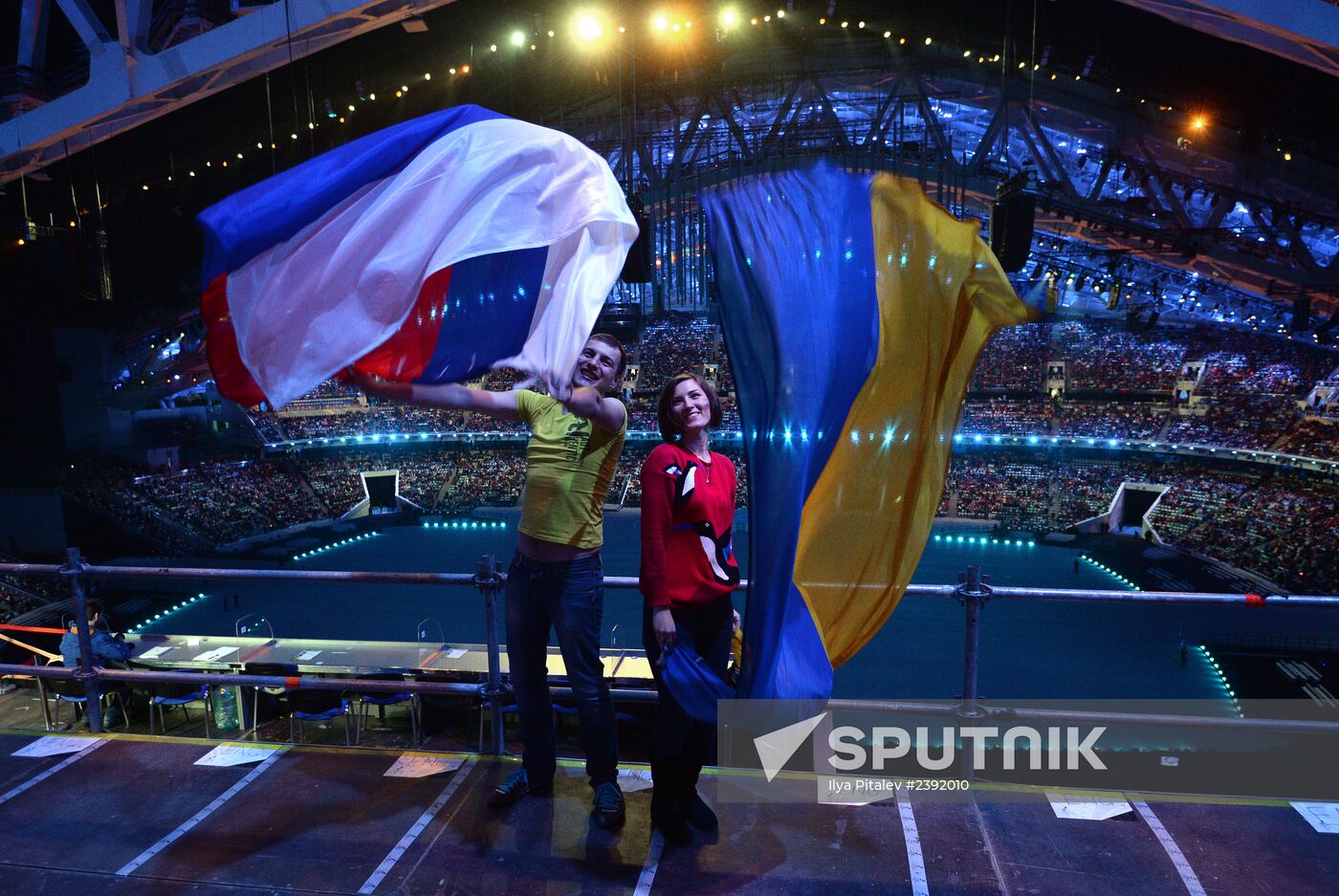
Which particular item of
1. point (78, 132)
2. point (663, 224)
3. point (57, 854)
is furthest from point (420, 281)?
point (663, 224)

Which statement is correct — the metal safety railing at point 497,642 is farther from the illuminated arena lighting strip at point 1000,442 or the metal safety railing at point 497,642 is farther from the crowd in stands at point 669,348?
the crowd in stands at point 669,348

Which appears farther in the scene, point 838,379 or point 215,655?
point 215,655

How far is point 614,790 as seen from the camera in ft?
8.61

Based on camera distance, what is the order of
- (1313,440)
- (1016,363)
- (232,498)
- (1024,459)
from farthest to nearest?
1. (1016,363)
2. (1024,459)
3. (232,498)
4. (1313,440)

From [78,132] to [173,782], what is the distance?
9701 millimetres

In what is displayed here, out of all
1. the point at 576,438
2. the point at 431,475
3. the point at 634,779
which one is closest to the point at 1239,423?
the point at 431,475

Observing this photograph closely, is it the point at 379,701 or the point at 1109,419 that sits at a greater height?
the point at 1109,419

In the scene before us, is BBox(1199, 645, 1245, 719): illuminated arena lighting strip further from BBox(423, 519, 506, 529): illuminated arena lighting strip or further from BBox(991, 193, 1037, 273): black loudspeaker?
BBox(423, 519, 506, 529): illuminated arena lighting strip

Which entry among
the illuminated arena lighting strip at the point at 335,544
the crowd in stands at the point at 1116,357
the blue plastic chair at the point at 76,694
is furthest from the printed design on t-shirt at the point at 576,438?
the crowd in stands at the point at 1116,357

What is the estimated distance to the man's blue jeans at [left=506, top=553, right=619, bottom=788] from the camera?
2590 mm

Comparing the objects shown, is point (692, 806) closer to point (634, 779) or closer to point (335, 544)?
point (634, 779)

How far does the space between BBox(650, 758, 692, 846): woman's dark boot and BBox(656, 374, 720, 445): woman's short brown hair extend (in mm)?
1109

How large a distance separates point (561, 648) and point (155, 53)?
29.9 feet

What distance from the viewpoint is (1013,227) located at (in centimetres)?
1062
